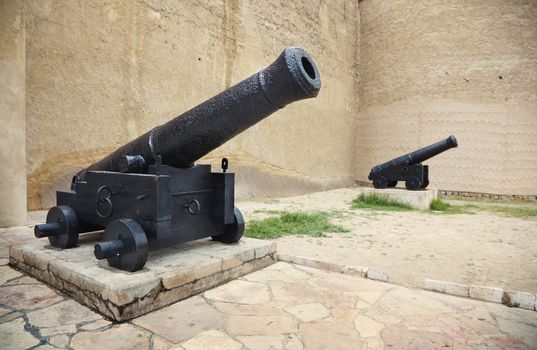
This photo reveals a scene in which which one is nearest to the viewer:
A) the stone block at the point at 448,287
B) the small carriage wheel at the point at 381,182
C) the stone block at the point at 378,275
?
the stone block at the point at 448,287

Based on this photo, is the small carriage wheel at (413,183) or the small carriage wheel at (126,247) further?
the small carriage wheel at (413,183)

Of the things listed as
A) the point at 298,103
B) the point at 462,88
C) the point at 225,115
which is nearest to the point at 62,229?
the point at 225,115

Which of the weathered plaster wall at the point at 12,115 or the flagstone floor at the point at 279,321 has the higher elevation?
the weathered plaster wall at the point at 12,115

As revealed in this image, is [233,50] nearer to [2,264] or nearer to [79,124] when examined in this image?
[79,124]

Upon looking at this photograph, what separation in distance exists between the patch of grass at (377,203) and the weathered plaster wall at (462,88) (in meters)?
4.81

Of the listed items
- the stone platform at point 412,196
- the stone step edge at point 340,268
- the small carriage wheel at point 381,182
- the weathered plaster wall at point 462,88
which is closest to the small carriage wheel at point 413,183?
the stone platform at point 412,196

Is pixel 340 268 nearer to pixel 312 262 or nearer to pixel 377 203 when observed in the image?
pixel 312 262

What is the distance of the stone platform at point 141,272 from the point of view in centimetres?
220

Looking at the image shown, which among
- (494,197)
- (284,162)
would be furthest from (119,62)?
(494,197)

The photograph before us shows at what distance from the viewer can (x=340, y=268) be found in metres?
3.16

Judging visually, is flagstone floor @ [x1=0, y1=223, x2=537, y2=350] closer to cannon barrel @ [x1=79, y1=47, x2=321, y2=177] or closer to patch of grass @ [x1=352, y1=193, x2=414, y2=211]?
cannon barrel @ [x1=79, y1=47, x2=321, y2=177]

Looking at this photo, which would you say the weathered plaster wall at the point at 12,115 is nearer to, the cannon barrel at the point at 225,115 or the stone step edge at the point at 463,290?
the cannon barrel at the point at 225,115

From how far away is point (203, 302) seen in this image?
246 cm

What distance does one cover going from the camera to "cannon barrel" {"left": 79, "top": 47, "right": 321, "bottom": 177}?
227cm
